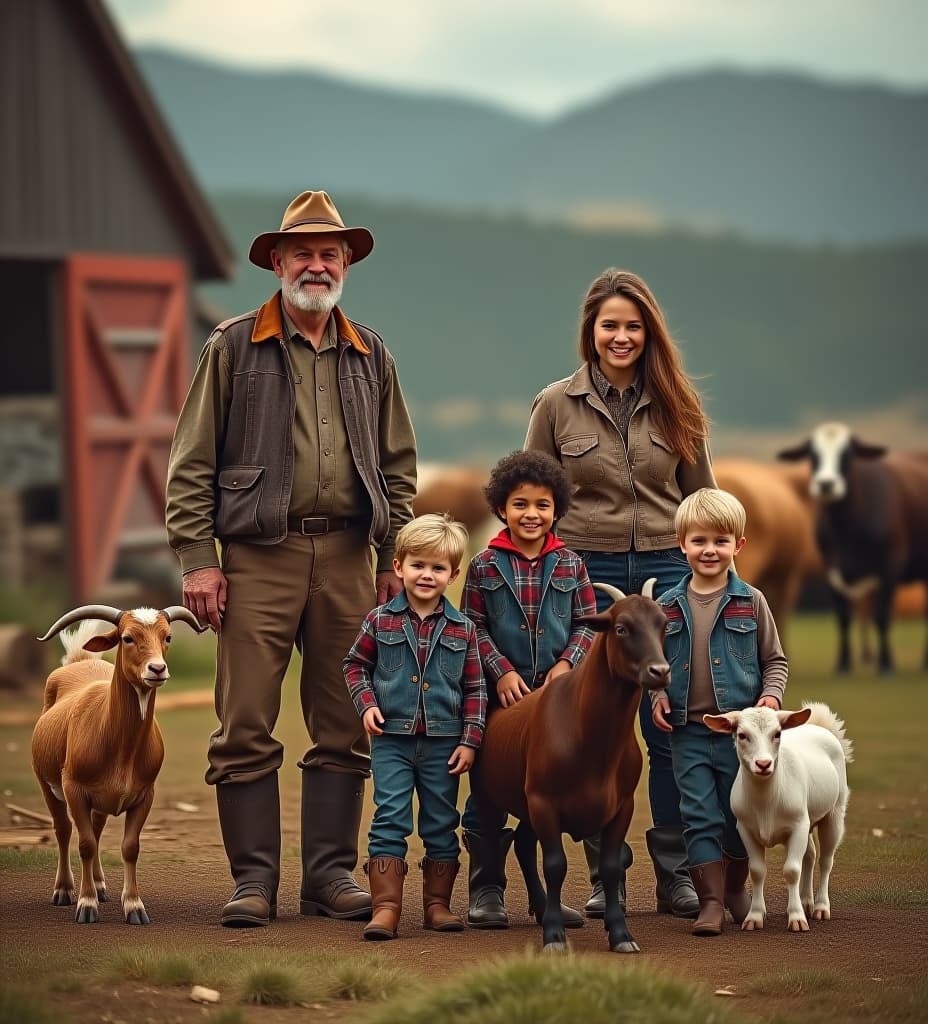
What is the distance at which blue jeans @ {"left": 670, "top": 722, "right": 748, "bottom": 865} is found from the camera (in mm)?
5684

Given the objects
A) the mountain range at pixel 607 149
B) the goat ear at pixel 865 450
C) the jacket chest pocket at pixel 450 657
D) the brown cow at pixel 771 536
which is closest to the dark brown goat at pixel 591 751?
the jacket chest pocket at pixel 450 657

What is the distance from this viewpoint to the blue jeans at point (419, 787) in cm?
559

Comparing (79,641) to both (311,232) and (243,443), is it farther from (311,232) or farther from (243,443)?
(311,232)

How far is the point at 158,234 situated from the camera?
15828mm

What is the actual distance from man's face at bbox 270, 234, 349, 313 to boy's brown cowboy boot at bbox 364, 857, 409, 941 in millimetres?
1958

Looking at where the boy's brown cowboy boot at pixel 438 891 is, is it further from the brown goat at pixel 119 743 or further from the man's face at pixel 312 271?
the man's face at pixel 312 271

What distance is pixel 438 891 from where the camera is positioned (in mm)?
5660

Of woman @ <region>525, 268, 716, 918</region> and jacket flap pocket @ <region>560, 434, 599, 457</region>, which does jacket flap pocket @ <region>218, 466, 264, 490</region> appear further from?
jacket flap pocket @ <region>560, 434, 599, 457</region>

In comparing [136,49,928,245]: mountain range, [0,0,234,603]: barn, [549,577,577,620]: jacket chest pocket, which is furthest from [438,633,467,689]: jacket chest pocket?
[136,49,928,245]: mountain range

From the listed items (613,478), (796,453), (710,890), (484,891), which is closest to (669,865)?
(710,890)

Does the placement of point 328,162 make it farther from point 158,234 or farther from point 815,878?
point 815,878

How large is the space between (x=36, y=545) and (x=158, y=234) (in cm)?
318

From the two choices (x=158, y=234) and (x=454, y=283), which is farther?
(x=454, y=283)

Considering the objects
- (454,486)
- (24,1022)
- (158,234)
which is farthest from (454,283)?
(24,1022)
